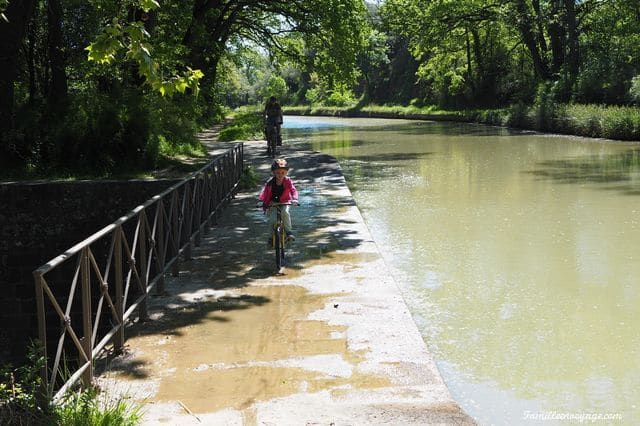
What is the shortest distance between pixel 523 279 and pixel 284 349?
4246 mm

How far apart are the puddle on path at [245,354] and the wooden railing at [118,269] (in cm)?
48

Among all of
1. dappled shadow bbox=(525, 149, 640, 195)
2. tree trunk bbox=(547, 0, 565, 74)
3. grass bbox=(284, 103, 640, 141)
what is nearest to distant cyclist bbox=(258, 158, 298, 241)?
dappled shadow bbox=(525, 149, 640, 195)

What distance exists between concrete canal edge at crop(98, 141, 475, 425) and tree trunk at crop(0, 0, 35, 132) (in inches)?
253

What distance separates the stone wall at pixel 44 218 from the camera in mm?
11711

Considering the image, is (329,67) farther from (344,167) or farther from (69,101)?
(69,101)

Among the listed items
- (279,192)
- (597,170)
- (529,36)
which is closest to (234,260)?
(279,192)

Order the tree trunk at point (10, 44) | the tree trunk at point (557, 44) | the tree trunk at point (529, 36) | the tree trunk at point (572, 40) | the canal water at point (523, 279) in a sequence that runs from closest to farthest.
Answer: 1. the canal water at point (523, 279)
2. the tree trunk at point (10, 44)
3. the tree trunk at point (572, 40)
4. the tree trunk at point (529, 36)
5. the tree trunk at point (557, 44)

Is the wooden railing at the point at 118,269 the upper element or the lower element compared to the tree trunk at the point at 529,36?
lower

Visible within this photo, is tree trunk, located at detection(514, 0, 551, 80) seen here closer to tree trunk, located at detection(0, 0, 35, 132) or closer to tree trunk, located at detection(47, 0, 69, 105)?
tree trunk, located at detection(47, 0, 69, 105)

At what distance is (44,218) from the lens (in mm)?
11883

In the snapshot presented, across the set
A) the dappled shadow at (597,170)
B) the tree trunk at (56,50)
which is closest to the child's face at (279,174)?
the tree trunk at (56,50)

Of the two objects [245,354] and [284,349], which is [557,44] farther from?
[245,354]

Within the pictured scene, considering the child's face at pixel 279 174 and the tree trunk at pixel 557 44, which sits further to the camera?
the tree trunk at pixel 557 44

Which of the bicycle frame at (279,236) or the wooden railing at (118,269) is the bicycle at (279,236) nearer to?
the bicycle frame at (279,236)
